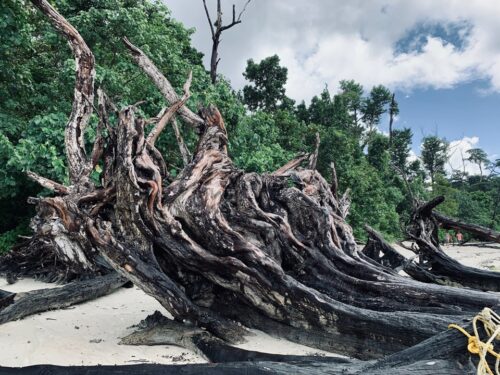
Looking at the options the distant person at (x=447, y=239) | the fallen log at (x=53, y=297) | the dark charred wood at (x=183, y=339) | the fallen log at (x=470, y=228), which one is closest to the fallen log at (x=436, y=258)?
the fallen log at (x=470, y=228)

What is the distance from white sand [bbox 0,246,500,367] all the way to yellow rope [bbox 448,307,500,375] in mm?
2568

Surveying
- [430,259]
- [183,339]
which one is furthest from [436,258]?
[183,339]

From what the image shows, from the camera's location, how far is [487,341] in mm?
2152

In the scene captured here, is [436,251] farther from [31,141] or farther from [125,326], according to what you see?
[31,141]

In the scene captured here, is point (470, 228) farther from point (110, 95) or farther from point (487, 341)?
point (110, 95)

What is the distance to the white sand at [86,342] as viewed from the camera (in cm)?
411

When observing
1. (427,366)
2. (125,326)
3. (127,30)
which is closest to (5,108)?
(127,30)

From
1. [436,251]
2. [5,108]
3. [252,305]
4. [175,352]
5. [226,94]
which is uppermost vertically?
[226,94]

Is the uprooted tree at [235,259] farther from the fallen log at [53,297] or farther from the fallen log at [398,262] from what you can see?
the fallen log at [398,262]

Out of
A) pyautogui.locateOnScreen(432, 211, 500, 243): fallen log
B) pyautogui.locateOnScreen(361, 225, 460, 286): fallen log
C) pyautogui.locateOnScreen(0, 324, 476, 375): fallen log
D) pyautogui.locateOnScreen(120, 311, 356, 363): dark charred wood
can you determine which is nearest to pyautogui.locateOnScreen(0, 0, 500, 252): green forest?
pyautogui.locateOnScreen(432, 211, 500, 243): fallen log

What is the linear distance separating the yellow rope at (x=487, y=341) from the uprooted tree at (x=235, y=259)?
5.92 ft

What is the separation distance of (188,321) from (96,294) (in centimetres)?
327

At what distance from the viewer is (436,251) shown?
9.02 m

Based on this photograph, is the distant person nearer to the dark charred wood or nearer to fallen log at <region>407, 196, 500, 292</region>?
fallen log at <region>407, 196, 500, 292</region>
